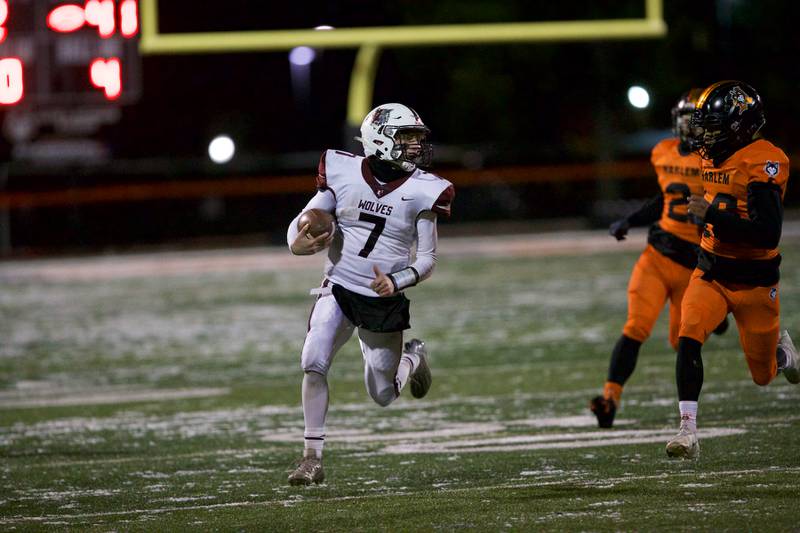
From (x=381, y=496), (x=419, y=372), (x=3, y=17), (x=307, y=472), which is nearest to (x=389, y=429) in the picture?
(x=419, y=372)

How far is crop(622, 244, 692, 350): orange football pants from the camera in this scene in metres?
8.09

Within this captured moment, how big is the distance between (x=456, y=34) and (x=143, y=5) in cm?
341

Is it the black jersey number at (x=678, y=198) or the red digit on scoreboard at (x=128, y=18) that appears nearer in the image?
the black jersey number at (x=678, y=198)

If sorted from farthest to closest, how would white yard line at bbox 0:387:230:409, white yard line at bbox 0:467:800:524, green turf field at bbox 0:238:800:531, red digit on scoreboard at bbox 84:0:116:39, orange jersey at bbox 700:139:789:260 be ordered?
red digit on scoreboard at bbox 84:0:116:39 < white yard line at bbox 0:387:230:409 < orange jersey at bbox 700:139:789:260 < white yard line at bbox 0:467:800:524 < green turf field at bbox 0:238:800:531

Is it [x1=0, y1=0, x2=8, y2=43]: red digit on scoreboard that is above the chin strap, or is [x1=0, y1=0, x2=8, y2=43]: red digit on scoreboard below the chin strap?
above

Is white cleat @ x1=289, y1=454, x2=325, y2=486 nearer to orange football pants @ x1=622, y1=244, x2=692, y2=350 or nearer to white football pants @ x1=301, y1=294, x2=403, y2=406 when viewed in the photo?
white football pants @ x1=301, y1=294, x2=403, y2=406

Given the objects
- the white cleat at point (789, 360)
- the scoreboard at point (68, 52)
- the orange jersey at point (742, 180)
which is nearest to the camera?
the orange jersey at point (742, 180)

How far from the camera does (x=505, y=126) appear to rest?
101 ft

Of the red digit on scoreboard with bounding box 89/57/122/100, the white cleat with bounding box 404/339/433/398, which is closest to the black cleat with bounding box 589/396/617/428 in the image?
the white cleat with bounding box 404/339/433/398

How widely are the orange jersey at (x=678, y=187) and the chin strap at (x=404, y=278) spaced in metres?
2.06

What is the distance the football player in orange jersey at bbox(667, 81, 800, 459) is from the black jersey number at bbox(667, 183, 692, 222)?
132cm

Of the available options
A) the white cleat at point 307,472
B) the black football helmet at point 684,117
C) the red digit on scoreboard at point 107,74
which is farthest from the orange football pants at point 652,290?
the red digit on scoreboard at point 107,74

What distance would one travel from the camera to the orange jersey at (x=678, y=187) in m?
8.12

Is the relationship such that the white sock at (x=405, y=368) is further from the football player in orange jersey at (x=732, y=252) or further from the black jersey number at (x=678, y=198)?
the black jersey number at (x=678, y=198)
